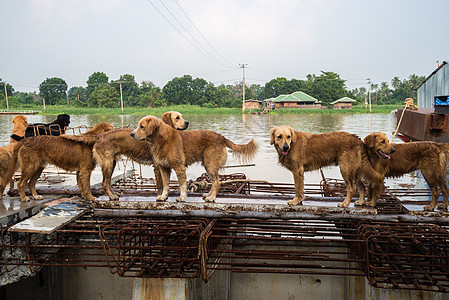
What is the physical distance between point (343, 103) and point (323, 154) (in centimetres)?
5599

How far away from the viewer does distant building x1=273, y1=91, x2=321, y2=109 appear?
6191cm

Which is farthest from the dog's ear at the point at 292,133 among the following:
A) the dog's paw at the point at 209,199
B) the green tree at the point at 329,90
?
the green tree at the point at 329,90

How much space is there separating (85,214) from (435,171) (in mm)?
5716

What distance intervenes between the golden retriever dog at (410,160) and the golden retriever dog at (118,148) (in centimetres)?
335

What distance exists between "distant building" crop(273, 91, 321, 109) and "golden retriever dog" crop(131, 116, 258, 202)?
2160 inches

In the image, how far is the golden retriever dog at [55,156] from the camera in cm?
685

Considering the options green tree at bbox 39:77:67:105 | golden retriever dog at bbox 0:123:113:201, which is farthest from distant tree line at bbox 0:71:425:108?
golden retriever dog at bbox 0:123:113:201

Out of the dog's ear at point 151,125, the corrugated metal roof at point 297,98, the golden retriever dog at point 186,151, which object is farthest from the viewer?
the corrugated metal roof at point 297,98

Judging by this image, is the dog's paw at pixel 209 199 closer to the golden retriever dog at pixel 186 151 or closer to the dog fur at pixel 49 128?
the golden retriever dog at pixel 186 151

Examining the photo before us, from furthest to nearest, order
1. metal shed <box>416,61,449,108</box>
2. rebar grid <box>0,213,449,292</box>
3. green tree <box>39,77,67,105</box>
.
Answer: green tree <box>39,77,67,105</box>
metal shed <box>416,61,449,108</box>
rebar grid <box>0,213,449,292</box>

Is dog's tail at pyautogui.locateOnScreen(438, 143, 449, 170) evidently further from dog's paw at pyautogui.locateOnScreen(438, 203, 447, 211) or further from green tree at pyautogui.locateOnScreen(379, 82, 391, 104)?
green tree at pyautogui.locateOnScreen(379, 82, 391, 104)

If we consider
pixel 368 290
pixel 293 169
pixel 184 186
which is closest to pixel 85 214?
pixel 184 186

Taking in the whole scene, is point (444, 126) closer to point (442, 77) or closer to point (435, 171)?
point (435, 171)

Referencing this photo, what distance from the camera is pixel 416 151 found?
20.2 ft
